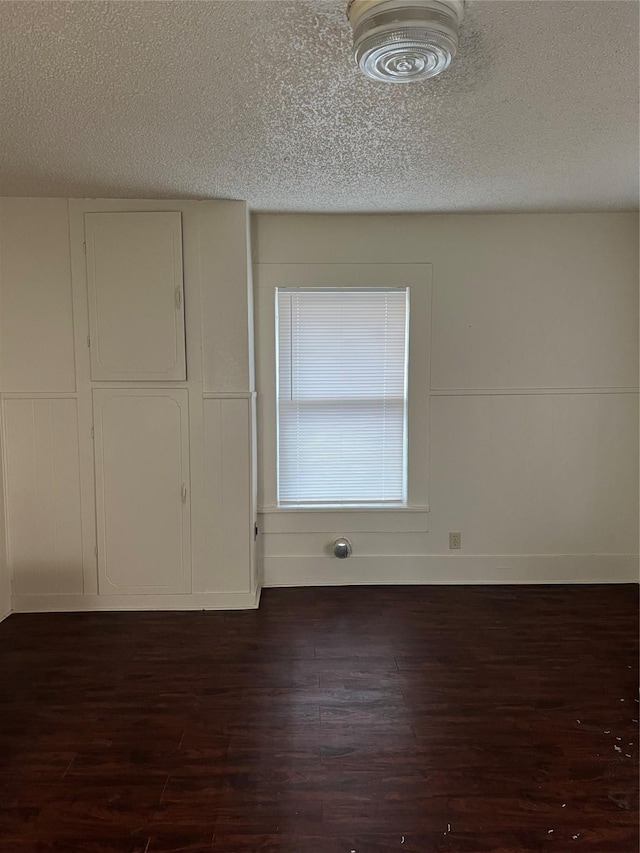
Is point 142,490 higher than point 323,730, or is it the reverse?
point 142,490

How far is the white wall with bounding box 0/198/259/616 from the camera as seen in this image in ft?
9.75

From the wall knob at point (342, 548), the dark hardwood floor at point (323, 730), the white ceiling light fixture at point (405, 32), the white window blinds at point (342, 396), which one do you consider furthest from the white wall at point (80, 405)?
the white ceiling light fixture at point (405, 32)

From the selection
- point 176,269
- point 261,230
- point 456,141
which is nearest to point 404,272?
point 261,230

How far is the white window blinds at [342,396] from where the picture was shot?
11.1 ft

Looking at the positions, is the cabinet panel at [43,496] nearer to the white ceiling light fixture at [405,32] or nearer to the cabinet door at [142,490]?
the cabinet door at [142,490]

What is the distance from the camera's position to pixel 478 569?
353 centimetres

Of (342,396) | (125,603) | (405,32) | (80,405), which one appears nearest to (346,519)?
(342,396)

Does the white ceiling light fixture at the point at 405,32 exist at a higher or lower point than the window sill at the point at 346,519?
higher

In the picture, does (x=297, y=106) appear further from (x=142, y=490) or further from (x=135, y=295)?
(x=142, y=490)

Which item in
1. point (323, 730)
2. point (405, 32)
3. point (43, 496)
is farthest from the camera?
point (43, 496)

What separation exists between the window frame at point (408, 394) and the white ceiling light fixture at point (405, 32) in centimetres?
188

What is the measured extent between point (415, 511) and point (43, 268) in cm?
266

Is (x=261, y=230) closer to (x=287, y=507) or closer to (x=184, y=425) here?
(x=184, y=425)

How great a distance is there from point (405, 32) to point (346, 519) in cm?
269
